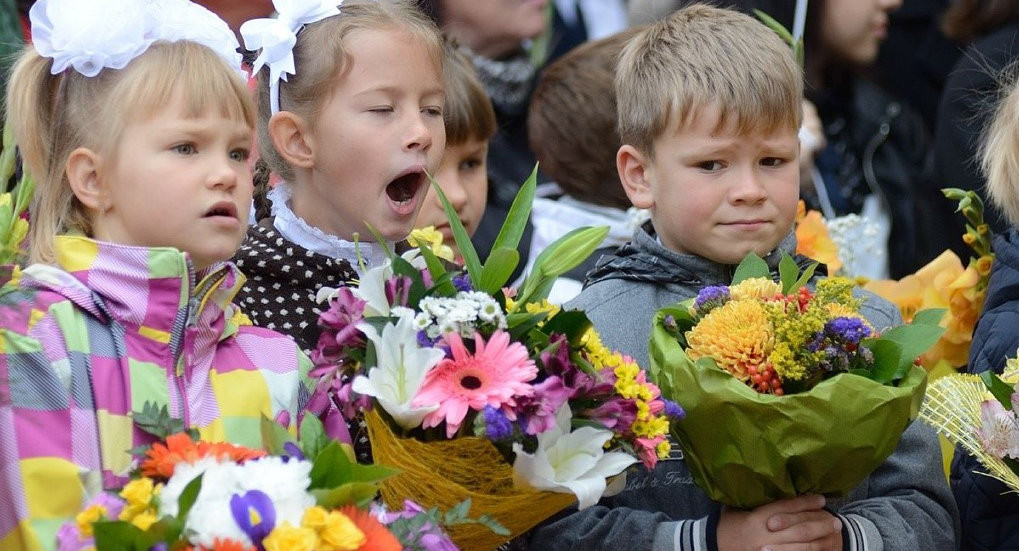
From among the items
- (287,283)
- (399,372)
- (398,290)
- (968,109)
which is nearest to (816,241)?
(968,109)

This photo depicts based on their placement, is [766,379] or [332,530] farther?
[766,379]

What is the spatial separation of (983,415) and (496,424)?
106 cm

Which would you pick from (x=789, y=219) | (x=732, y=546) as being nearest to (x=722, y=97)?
(x=789, y=219)

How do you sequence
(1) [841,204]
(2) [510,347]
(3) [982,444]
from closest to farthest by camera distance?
(2) [510,347] < (3) [982,444] < (1) [841,204]

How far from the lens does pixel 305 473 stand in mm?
2381

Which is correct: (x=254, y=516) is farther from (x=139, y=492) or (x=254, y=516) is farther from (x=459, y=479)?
(x=459, y=479)

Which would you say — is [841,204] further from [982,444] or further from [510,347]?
[510,347]

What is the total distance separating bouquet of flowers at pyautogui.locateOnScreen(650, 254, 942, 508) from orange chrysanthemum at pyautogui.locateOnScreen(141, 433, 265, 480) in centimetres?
87

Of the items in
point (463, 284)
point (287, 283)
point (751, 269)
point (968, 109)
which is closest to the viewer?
point (463, 284)

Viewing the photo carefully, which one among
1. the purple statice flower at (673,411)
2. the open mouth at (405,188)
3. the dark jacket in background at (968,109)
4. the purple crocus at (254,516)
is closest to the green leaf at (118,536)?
the purple crocus at (254,516)

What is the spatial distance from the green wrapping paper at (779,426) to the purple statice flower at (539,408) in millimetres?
371

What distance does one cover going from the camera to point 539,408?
255 cm

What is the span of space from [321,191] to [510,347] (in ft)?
3.41

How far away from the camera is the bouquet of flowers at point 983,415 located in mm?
2939
